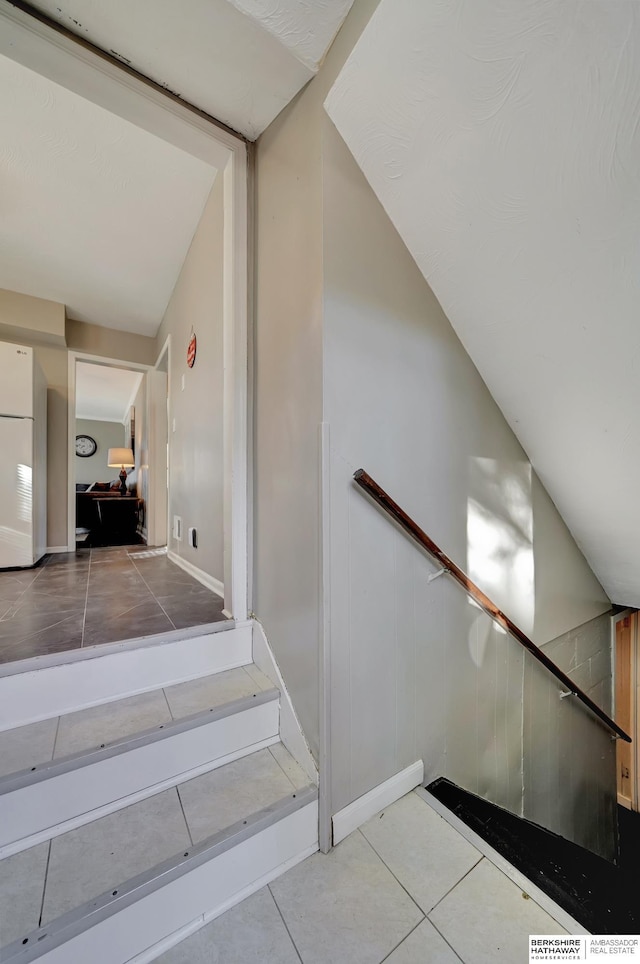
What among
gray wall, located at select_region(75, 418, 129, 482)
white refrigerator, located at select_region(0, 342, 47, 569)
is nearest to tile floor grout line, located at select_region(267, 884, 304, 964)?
white refrigerator, located at select_region(0, 342, 47, 569)

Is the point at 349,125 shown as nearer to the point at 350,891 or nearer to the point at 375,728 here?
the point at 375,728

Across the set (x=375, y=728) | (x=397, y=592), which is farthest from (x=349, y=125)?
(x=375, y=728)

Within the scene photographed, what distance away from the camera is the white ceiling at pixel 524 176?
0.84 m

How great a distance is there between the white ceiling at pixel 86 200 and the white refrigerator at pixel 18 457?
77 cm

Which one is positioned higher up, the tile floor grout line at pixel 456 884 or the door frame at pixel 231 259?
the door frame at pixel 231 259

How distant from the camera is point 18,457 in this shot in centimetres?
248

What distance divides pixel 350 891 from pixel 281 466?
1.24 meters

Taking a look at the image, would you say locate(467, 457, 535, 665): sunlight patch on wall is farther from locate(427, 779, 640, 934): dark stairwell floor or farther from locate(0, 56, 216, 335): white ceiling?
locate(0, 56, 216, 335): white ceiling

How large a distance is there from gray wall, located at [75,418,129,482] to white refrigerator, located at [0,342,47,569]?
5.80 meters

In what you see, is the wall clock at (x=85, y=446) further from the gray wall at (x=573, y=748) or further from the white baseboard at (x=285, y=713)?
the gray wall at (x=573, y=748)

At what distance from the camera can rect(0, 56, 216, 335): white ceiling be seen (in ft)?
5.29

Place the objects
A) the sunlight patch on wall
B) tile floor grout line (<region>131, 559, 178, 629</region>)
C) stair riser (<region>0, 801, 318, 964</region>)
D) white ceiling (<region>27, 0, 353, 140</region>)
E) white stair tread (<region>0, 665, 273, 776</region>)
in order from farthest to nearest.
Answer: the sunlight patch on wall → tile floor grout line (<region>131, 559, 178, 629</region>) → white ceiling (<region>27, 0, 353, 140</region>) → white stair tread (<region>0, 665, 273, 776</region>) → stair riser (<region>0, 801, 318, 964</region>)

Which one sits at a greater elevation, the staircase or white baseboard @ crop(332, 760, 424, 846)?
the staircase

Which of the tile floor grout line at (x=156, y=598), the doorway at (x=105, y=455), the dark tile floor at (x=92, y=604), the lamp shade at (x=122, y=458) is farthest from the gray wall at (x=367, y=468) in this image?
the lamp shade at (x=122, y=458)
